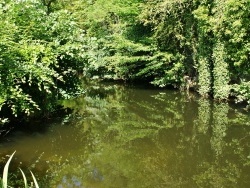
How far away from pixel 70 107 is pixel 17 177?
882cm

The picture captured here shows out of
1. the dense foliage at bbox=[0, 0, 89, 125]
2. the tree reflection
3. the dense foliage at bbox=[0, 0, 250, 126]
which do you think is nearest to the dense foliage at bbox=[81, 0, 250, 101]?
the dense foliage at bbox=[0, 0, 250, 126]

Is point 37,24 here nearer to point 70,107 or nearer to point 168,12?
point 70,107

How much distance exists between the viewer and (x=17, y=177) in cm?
759

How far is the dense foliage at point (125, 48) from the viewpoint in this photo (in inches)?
404

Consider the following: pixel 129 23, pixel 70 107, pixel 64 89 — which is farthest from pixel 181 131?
pixel 129 23

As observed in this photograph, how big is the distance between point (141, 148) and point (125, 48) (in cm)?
1469

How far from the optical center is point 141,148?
10.3m

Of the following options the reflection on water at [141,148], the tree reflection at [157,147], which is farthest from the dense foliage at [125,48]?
the tree reflection at [157,147]

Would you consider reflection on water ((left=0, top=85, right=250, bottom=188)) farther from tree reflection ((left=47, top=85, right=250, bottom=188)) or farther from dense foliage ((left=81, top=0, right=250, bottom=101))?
dense foliage ((left=81, top=0, right=250, bottom=101))

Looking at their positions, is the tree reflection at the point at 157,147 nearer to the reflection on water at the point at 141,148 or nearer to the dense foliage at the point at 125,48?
the reflection on water at the point at 141,148

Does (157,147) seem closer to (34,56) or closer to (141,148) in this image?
(141,148)

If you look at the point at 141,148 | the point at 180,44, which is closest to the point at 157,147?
the point at 141,148

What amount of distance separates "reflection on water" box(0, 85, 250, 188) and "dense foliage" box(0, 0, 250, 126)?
1204 mm

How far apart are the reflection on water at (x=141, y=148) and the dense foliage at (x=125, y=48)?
3.95 ft
